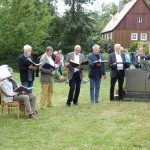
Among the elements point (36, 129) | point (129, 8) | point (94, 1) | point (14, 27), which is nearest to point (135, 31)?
point (129, 8)

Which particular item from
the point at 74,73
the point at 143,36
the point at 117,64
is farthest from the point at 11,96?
the point at 143,36

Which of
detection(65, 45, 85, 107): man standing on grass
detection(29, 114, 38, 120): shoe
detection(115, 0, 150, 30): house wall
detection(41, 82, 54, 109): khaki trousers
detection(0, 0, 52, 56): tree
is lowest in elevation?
detection(29, 114, 38, 120): shoe

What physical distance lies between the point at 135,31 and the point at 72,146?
149 ft

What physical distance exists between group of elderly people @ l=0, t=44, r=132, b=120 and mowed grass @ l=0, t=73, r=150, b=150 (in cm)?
41

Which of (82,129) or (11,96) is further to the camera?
(11,96)

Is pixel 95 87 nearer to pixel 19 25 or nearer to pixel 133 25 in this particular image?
pixel 19 25

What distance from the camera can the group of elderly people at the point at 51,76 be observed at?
894 cm

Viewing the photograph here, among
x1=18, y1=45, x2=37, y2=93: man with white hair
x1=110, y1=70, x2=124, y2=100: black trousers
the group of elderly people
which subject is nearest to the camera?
the group of elderly people

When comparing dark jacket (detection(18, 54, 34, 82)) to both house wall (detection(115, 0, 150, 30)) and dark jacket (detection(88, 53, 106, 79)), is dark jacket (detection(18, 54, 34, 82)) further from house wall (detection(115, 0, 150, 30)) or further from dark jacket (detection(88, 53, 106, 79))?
house wall (detection(115, 0, 150, 30))

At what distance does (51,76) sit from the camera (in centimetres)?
1043

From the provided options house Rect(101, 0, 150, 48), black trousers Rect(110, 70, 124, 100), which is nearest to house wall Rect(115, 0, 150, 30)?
house Rect(101, 0, 150, 48)

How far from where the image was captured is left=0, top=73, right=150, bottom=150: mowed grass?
6.62m

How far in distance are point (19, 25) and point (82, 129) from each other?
66.8 ft

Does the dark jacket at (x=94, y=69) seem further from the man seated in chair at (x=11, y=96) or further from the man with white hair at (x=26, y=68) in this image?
the man seated in chair at (x=11, y=96)
